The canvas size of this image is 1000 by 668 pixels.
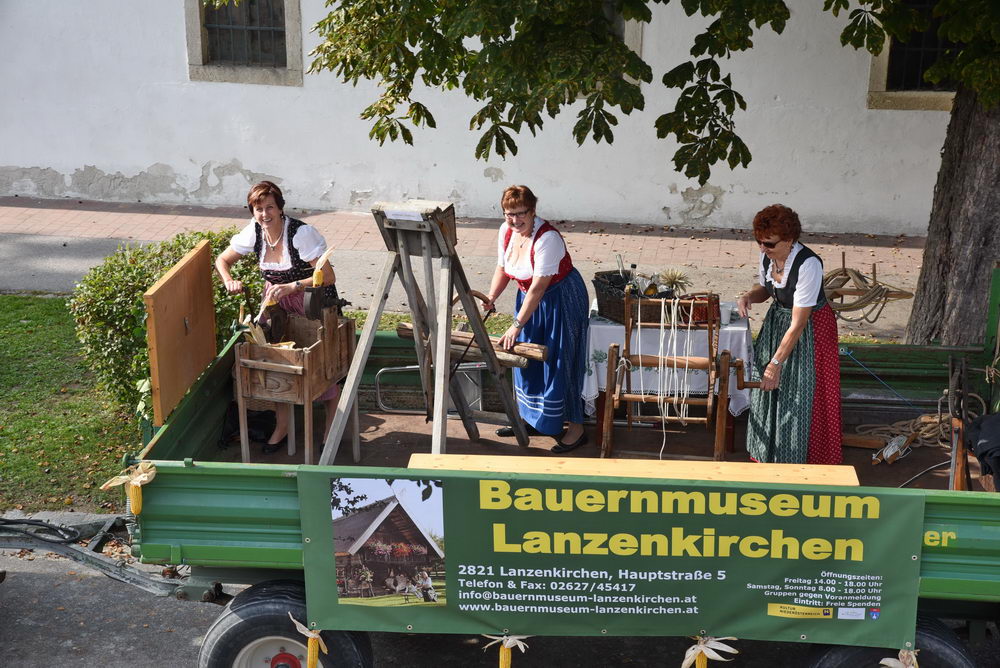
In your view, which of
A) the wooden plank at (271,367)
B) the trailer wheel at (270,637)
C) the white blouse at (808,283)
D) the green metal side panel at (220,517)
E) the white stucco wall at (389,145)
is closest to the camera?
the green metal side panel at (220,517)

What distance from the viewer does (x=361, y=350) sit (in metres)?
5.12

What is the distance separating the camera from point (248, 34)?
13305 mm

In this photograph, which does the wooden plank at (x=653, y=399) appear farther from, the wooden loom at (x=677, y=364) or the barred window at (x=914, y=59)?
the barred window at (x=914, y=59)

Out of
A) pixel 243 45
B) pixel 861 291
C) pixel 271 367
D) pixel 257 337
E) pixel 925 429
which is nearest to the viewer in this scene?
pixel 271 367

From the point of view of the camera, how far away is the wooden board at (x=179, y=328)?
16.1ft

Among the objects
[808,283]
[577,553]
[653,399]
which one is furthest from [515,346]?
[577,553]

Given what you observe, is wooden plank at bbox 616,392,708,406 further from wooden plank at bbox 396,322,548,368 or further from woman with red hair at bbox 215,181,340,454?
woman with red hair at bbox 215,181,340,454

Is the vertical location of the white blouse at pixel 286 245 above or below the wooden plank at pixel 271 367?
above

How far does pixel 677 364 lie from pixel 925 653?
7.02 feet

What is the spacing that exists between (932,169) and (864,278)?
14.7 feet

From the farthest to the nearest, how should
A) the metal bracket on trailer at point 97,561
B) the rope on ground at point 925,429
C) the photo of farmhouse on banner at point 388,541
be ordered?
1. the rope on ground at point 925,429
2. the metal bracket on trailer at point 97,561
3. the photo of farmhouse on banner at point 388,541

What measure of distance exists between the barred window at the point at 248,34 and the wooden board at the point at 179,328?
8.13m

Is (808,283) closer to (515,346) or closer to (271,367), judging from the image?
(515,346)

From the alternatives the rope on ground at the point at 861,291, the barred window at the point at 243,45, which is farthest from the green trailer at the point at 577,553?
the barred window at the point at 243,45
